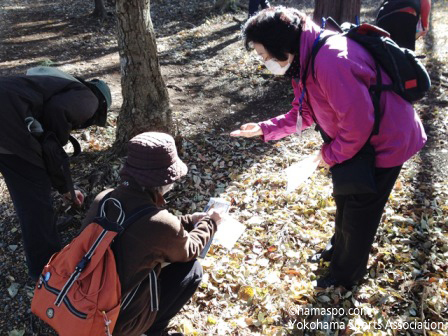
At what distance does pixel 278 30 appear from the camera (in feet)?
7.43

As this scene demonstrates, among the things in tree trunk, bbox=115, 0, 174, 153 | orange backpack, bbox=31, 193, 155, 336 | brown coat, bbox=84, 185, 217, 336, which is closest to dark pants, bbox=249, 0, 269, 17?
tree trunk, bbox=115, 0, 174, 153

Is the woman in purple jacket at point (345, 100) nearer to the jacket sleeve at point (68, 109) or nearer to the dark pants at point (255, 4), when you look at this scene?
the jacket sleeve at point (68, 109)

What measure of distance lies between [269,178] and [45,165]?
2.60 meters

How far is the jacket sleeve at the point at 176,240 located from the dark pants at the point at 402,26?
355cm

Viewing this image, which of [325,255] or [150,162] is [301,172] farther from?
[150,162]

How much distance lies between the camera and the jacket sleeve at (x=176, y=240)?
2.13 m

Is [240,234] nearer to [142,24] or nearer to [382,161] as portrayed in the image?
[382,161]

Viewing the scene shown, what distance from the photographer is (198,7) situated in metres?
13.2

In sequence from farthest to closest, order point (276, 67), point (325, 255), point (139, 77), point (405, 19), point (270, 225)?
point (405, 19), point (139, 77), point (270, 225), point (325, 255), point (276, 67)

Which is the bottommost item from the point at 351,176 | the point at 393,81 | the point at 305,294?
the point at 305,294

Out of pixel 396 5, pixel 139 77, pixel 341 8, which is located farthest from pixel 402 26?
pixel 139 77

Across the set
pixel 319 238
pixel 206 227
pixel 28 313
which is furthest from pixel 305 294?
pixel 28 313

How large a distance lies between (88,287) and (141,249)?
0.35 meters

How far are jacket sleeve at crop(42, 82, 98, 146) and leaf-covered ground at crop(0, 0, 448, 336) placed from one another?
1386 millimetres
